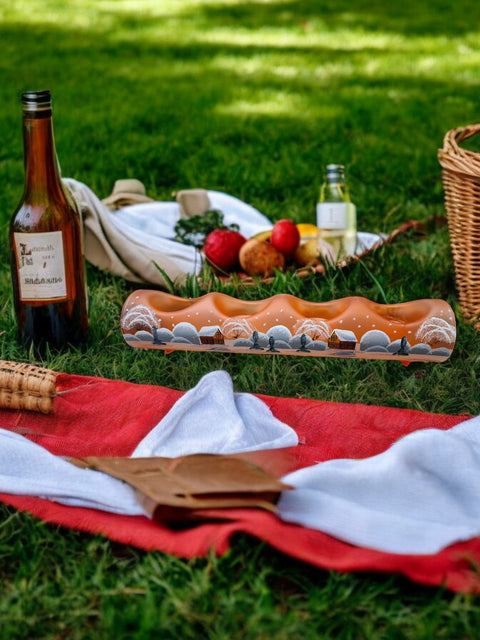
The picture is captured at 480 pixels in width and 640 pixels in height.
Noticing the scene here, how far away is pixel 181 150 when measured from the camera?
13.7 feet

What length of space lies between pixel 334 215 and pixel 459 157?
55cm

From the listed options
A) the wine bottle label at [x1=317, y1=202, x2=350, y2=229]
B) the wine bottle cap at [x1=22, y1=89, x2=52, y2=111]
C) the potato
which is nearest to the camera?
the wine bottle cap at [x1=22, y1=89, x2=52, y2=111]

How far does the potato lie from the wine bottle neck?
2.33ft

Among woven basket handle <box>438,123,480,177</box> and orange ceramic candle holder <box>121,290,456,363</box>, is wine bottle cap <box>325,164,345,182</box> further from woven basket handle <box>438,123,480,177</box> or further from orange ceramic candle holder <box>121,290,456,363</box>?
orange ceramic candle holder <box>121,290,456,363</box>

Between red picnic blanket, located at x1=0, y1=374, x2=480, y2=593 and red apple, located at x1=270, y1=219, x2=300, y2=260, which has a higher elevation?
red apple, located at x1=270, y1=219, x2=300, y2=260

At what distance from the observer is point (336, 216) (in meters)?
2.82

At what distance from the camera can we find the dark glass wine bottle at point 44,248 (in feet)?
6.91

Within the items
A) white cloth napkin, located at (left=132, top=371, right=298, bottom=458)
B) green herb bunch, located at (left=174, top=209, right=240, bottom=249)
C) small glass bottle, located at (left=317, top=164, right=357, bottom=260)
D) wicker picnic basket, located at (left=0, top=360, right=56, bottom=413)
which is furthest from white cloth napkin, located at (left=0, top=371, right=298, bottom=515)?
green herb bunch, located at (left=174, top=209, right=240, bottom=249)

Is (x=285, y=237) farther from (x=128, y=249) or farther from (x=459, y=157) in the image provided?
(x=459, y=157)

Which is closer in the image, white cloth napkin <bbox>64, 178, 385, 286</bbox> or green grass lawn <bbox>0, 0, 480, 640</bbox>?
green grass lawn <bbox>0, 0, 480, 640</bbox>

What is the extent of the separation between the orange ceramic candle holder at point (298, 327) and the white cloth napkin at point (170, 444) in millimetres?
297

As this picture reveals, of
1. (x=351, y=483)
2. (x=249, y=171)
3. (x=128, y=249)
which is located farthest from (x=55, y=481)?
(x=249, y=171)

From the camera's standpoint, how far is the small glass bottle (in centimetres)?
282

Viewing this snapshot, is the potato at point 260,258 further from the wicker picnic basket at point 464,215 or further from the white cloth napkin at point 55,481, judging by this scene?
the white cloth napkin at point 55,481
